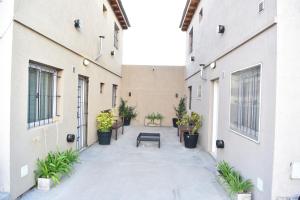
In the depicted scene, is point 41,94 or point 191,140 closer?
point 41,94

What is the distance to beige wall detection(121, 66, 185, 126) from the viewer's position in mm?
15938

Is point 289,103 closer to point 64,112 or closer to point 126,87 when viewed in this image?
point 64,112

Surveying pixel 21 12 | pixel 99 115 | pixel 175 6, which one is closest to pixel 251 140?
pixel 21 12

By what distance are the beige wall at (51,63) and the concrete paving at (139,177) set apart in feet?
2.35

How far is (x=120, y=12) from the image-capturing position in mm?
12672

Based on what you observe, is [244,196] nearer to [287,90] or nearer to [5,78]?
[287,90]

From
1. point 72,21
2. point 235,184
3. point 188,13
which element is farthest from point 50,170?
point 188,13

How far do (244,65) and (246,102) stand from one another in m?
0.71

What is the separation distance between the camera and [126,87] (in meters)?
16.1

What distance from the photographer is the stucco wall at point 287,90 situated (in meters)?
3.44

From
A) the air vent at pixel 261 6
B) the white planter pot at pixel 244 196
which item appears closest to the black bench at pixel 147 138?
the white planter pot at pixel 244 196

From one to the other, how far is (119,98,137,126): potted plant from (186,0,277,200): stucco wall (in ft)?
25.1

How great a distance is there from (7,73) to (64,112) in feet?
8.65

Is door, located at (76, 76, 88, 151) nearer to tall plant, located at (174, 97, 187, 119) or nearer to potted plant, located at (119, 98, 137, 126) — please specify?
potted plant, located at (119, 98, 137, 126)
